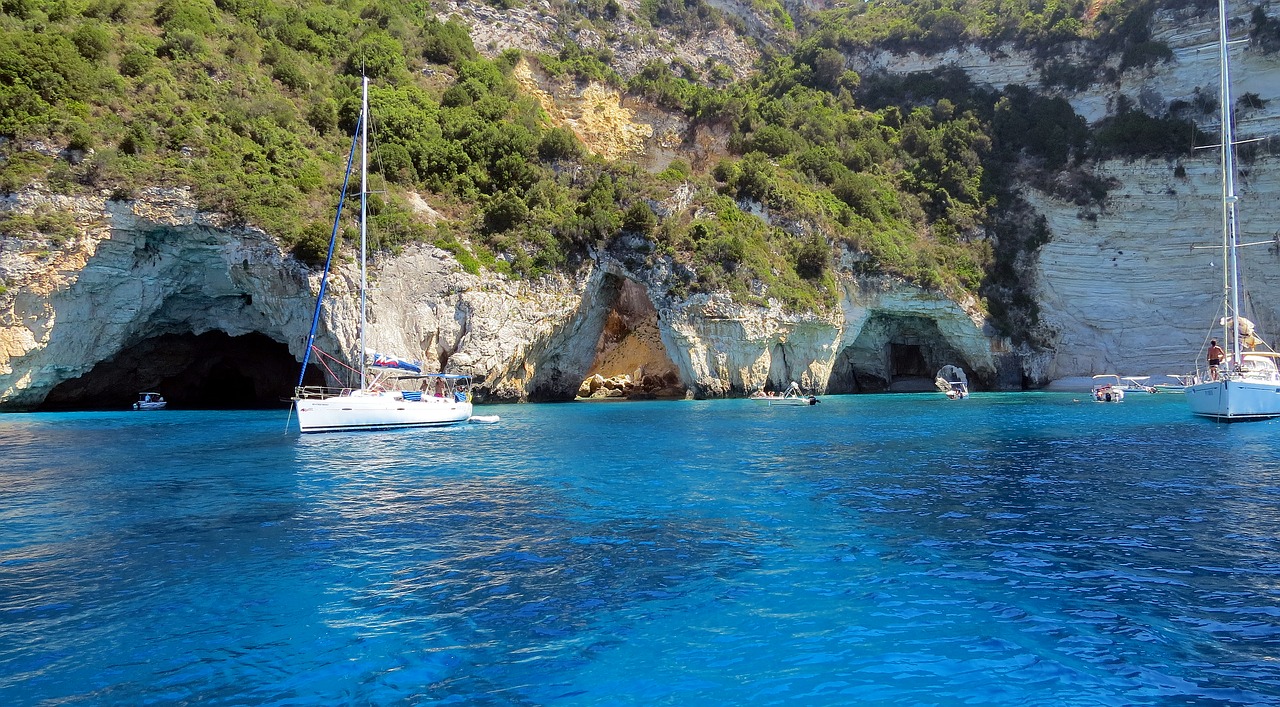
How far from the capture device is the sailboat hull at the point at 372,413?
23.6 meters

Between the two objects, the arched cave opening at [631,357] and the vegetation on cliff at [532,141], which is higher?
the vegetation on cliff at [532,141]

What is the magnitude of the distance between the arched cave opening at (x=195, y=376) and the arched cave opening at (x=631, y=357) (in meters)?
20.2

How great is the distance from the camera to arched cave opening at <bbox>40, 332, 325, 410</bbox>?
39531 mm

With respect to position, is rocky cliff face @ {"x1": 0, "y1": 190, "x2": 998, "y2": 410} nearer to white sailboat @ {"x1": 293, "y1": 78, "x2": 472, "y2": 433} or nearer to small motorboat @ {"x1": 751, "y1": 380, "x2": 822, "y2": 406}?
small motorboat @ {"x1": 751, "y1": 380, "x2": 822, "y2": 406}

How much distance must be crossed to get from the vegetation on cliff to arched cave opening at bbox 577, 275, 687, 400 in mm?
8960

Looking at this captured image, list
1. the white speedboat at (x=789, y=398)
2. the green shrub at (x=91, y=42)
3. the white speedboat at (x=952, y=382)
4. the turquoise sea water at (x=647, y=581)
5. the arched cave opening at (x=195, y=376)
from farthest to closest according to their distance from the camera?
the white speedboat at (x=952, y=382) → the arched cave opening at (x=195, y=376) → the white speedboat at (x=789, y=398) → the green shrub at (x=91, y=42) → the turquoise sea water at (x=647, y=581)

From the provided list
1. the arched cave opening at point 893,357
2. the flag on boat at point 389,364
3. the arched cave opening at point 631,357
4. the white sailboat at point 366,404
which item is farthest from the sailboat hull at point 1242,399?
the arched cave opening at point 631,357

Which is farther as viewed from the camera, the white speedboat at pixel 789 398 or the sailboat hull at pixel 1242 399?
the white speedboat at pixel 789 398

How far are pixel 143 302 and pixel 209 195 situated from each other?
6555 mm

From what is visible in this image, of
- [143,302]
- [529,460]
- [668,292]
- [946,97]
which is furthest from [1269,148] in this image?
[143,302]

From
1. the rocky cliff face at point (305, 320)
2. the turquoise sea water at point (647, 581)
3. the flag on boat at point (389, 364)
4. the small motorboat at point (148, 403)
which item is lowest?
the turquoise sea water at point (647, 581)

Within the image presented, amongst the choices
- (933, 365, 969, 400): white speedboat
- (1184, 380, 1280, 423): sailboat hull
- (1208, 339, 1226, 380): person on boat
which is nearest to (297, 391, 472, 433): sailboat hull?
(1184, 380, 1280, 423): sailboat hull

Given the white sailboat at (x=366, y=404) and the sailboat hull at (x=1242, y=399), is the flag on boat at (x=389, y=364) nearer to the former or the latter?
the white sailboat at (x=366, y=404)

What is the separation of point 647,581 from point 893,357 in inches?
2000
